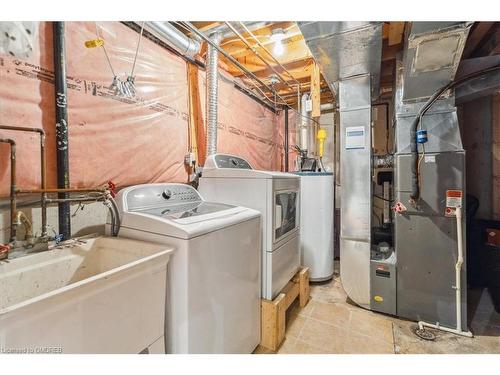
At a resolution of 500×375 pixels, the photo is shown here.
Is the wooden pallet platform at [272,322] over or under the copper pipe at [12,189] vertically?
under

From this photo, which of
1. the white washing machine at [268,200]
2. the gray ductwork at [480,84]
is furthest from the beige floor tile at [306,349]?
the gray ductwork at [480,84]

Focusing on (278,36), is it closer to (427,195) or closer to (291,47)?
(291,47)

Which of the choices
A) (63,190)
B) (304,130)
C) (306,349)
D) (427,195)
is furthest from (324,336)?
(304,130)

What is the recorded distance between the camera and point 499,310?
7.58 ft

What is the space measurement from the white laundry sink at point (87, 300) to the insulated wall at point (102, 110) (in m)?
0.45

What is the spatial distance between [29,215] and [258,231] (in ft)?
4.48

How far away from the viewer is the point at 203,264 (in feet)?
4.22

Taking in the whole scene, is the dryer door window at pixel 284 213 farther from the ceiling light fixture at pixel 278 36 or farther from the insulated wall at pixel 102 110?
the ceiling light fixture at pixel 278 36

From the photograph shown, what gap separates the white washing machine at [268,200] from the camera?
1.88 metres

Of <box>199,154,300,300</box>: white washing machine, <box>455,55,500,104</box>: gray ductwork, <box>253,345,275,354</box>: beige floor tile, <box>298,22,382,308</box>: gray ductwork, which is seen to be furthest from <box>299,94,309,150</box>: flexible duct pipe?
<box>253,345,275,354</box>: beige floor tile

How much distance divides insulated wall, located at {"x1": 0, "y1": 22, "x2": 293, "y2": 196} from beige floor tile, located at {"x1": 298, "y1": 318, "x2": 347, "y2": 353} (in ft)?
5.79

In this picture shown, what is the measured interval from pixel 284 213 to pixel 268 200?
1.29ft

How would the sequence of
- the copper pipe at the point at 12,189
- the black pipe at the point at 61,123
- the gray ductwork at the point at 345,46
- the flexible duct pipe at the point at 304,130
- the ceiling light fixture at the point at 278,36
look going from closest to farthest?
1. the copper pipe at the point at 12,189
2. the black pipe at the point at 61,123
3. the gray ductwork at the point at 345,46
4. the ceiling light fixture at the point at 278,36
5. the flexible duct pipe at the point at 304,130
